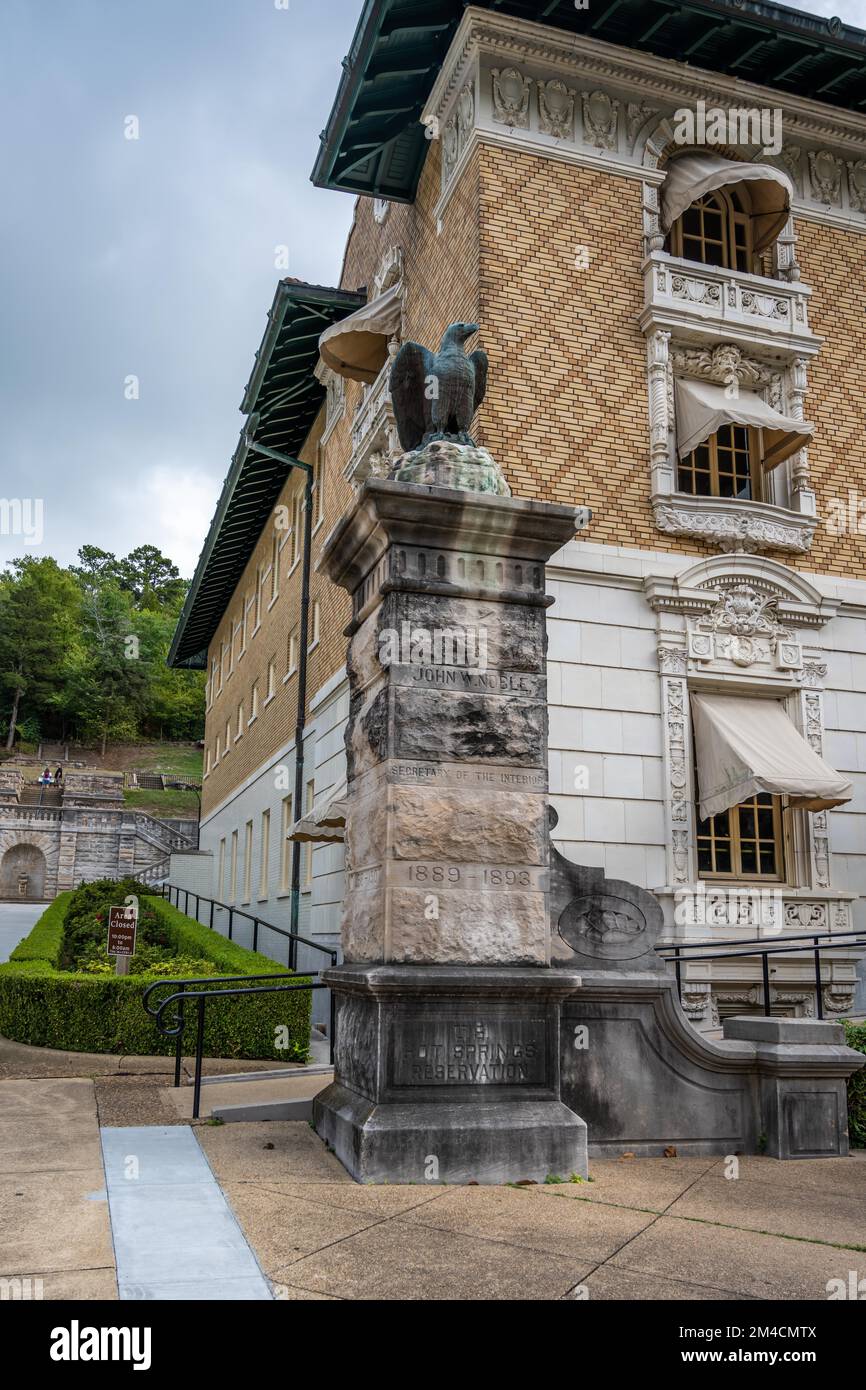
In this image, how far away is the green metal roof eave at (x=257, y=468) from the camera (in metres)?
19.3

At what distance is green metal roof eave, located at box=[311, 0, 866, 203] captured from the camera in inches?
536

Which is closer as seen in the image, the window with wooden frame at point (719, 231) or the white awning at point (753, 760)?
the white awning at point (753, 760)

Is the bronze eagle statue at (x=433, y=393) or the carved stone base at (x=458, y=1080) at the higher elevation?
the bronze eagle statue at (x=433, y=393)

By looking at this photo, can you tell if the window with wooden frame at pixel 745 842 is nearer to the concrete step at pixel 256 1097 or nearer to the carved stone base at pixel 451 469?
the concrete step at pixel 256 1097

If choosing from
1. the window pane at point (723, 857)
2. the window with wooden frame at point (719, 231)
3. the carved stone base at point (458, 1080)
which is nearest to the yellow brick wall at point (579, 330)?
the window with wooden frame at point (719, 231)

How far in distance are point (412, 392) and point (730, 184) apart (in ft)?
30.3

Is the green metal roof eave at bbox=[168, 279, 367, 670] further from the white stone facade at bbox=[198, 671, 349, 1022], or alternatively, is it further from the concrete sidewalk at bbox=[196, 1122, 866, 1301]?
the concrete sidewalk at bbox=[196, 1122, 866, 1301]

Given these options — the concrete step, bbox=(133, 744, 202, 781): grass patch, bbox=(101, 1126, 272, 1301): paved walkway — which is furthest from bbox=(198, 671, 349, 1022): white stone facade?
bbox=(133, 744, 202, 781): grass patch

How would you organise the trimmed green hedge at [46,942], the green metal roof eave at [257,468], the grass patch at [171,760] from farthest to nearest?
the grass patch at [171,760]
the green metal roof eave at [257,468]
the trimmed green hedge at [46,942]

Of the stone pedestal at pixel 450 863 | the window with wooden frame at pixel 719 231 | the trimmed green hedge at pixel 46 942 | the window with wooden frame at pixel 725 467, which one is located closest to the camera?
the stone pedestal at pixel 450 863

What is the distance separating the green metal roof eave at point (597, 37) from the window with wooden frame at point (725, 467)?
4.57m

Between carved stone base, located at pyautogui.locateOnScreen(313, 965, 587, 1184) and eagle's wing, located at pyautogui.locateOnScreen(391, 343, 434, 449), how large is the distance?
3481 mm
